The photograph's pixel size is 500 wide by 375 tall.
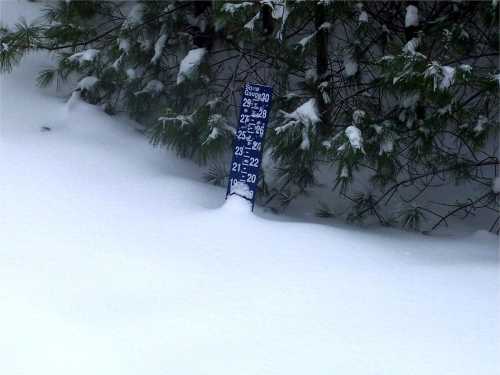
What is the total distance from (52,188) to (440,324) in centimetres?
175

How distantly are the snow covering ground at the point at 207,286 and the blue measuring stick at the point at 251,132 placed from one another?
4.3 inches

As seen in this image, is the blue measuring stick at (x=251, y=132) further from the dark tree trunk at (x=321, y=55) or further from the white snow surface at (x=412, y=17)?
the white snow surface at (x=412, y=17)

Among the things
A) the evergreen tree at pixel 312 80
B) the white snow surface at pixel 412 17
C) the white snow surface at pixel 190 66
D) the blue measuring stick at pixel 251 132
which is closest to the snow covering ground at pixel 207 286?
the blue measuring stick at pixel 251 132

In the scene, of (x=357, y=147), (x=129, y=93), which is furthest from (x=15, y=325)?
(x=129, y=93)

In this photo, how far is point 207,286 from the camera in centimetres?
211

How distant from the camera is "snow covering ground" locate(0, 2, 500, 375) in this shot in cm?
177

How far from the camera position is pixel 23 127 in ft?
11.1

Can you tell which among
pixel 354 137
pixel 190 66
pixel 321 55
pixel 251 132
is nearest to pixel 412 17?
pixel 321 55

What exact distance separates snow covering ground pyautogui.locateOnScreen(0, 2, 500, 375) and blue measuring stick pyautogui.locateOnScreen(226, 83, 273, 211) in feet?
0.36

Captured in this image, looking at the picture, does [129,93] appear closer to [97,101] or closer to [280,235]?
[97,101]

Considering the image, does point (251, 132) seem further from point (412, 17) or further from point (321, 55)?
point (412, 17)

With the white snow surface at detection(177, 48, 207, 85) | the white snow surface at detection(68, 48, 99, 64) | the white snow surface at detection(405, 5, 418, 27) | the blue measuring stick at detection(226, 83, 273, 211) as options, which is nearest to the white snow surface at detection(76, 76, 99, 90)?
the white snow surface at detection(68, 48, 99, 64)

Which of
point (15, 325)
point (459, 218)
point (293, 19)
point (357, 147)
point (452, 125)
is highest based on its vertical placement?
point (293, 19)

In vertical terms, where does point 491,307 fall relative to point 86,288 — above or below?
above
